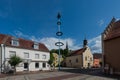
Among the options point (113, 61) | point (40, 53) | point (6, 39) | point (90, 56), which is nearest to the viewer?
point (113, 61)

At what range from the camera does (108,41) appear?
2927cm

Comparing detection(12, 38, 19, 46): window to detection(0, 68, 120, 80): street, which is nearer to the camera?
detection(0, 68, 120, 80): street

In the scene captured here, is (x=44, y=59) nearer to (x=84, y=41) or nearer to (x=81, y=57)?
(x=81, y=57)

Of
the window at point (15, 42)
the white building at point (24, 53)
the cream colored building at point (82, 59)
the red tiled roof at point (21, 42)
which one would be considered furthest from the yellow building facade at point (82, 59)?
the window at point (15, 42)

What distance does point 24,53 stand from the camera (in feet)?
124

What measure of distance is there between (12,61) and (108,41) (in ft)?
61.2

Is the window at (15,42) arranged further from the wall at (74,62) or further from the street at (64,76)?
the wall at (74,62)

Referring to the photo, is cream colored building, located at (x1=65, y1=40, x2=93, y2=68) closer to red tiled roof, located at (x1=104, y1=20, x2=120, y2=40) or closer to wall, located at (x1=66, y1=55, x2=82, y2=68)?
wall, located at (x1=66, y1=55, x2=82, y2=68)

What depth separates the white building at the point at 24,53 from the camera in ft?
108

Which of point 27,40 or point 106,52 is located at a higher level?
point 27,40

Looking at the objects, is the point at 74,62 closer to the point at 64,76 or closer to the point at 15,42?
the point at 15,42

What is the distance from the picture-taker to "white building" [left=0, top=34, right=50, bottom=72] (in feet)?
108

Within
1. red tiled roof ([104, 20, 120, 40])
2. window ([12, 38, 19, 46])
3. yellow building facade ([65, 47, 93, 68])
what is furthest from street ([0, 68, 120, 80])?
yellow building facade ([65, 47, 93, 68])

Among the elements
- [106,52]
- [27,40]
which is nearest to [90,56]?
[27,40]
